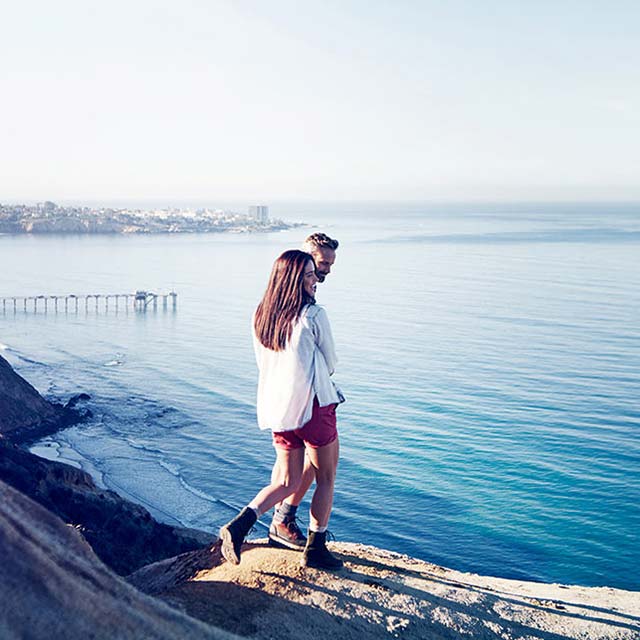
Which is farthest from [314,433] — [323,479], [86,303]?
[86,303]

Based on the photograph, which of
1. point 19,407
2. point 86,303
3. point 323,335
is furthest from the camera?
point 86,303

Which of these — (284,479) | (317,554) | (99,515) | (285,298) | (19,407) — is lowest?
(19,407)

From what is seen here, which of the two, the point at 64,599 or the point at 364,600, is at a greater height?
the point at 64,599

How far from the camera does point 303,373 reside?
7262 mm

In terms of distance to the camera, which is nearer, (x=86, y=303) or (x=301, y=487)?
(x=301, y=487)

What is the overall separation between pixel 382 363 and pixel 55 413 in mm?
20085

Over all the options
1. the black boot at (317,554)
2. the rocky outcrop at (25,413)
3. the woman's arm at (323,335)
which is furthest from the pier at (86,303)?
the woman's arm at (323,335)

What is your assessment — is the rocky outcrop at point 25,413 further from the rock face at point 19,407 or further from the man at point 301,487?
the man at point 301,487

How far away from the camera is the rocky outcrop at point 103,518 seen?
1487 centimetres

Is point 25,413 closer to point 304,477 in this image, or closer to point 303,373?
point 304,477

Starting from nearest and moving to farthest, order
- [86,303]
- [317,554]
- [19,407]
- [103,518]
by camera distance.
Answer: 1. [317,554]
2. [103,518]
3. [19,407]
4. [86,303]

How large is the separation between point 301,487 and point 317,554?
1.94ft

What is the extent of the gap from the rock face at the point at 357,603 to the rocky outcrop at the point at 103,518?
660cm

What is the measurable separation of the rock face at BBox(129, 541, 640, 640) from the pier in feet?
239
